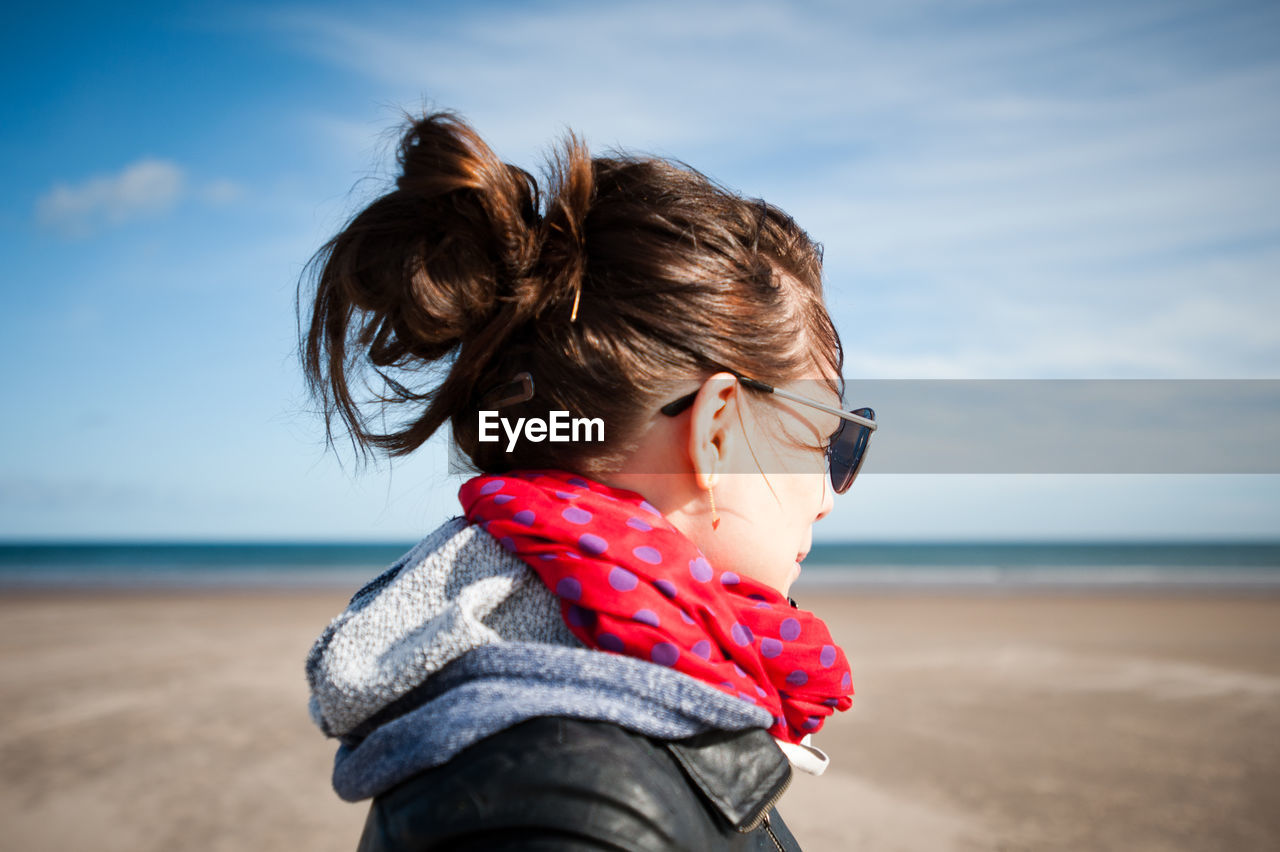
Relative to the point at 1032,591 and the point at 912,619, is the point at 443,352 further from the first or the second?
the point at 1032,591

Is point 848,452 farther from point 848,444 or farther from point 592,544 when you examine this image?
point 592,544

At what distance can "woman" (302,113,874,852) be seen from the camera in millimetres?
917

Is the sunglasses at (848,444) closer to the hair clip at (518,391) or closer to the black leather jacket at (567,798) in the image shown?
the hair clip at (518,391)

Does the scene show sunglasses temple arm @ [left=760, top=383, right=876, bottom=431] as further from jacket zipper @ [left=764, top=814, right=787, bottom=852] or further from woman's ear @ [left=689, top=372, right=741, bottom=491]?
jacket zipper @ [left=764, top=814, right=787, bottom=852]

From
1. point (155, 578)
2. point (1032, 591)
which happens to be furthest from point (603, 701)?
point (155, 578)

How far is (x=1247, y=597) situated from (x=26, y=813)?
19.7 metres

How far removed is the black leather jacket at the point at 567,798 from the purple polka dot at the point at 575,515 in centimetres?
26

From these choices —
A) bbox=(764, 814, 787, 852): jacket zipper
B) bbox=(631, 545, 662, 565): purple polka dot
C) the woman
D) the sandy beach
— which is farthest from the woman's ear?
the sandy beach

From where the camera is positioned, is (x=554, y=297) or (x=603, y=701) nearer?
(x=603, y=701)

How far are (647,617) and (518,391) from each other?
42 centimetres

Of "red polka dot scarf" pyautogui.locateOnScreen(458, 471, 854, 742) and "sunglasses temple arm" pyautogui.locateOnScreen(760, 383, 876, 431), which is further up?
"sunglasses temple arm" pyautogui.locateOnScreen(760, 383, 876, 431)

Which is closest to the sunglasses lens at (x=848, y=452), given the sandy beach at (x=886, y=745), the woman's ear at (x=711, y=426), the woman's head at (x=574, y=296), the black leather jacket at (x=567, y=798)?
the woman's head at (x=574, y=296)

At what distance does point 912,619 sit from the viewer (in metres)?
12.5

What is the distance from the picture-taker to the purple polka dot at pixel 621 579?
3.33 feet
